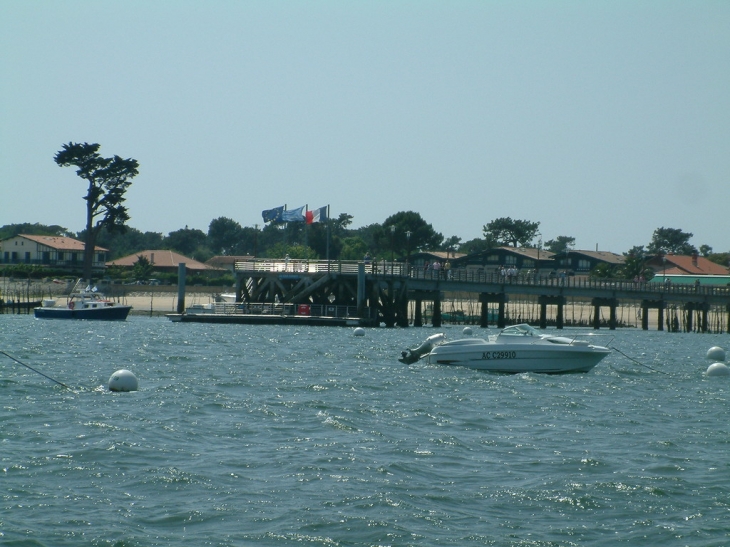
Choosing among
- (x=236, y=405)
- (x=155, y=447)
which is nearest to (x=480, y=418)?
(x=236, y=405)

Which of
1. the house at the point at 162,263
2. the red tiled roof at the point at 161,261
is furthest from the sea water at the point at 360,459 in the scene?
the red tiled roof at the point at 161,261

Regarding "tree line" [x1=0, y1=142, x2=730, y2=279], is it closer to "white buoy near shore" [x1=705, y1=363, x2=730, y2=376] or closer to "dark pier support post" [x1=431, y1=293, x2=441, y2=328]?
"dark pier support post" [x1=431, y1=293, x2=441, y2=328]

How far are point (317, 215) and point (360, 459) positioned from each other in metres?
56.6

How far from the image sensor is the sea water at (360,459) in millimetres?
12820

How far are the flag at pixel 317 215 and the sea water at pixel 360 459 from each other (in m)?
41.7

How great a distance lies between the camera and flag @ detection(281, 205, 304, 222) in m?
72.8

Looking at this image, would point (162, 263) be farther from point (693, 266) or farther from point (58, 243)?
point (693, 266)

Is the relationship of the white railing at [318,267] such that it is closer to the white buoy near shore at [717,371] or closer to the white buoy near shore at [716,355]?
the white buoy near shore at [716,355]

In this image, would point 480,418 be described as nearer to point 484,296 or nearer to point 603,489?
point 603,489

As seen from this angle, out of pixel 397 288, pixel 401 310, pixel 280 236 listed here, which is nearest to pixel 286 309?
pixel 401 310

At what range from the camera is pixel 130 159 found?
93.4 m

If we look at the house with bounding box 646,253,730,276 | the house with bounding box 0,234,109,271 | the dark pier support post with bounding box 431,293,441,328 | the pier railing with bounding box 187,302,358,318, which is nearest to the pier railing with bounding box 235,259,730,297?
the dark pier support post with bounding box 431,293,441,328

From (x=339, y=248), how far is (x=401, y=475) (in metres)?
→ 130

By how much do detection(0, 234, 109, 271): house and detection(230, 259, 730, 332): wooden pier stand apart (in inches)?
1977
